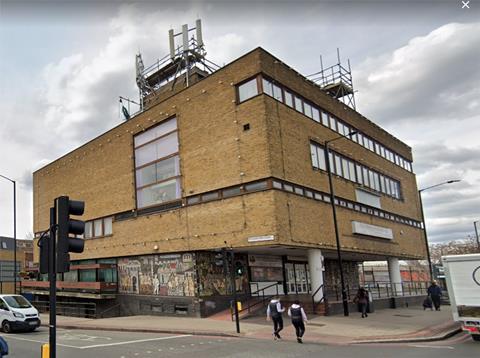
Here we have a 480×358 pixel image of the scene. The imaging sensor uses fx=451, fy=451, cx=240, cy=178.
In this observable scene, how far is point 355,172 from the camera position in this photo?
31.6m

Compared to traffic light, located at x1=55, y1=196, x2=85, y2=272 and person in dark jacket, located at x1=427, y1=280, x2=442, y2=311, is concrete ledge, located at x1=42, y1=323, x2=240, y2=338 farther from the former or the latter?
person in dark jacket, located at x1=427, y1=280, x2=442, y2=311

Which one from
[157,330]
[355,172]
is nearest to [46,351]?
[157,330]

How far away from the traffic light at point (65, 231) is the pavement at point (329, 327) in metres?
11.0

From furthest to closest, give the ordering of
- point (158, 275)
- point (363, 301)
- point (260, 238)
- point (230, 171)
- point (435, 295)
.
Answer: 1. point (435, 295)
2. point (158, 275)
3. point (230, 171)
4. point (363, 301)
5. point (260, 238)

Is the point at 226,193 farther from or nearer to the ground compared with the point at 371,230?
farther from the ground

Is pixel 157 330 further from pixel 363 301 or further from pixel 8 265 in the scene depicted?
pixel 8 265

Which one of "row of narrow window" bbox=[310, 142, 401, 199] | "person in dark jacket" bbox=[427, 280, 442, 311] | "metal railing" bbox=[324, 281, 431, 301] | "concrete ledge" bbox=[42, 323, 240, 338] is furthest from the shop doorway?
"concrete ledge" bbox=[42, 323, 240, 338]

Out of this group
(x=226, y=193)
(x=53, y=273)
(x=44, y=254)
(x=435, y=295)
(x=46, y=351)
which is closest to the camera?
(x=46, y=351)

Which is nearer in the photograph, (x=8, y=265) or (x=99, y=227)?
(x=99, y=227)

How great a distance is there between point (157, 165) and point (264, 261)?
901 centimetres

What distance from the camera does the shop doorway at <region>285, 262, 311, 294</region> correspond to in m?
30.2

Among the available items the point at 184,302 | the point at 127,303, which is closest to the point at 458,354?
the point at 184,302

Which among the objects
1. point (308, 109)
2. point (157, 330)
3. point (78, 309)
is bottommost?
point (157, 330)

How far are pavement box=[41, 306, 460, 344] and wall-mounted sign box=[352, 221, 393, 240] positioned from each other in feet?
20.4
